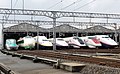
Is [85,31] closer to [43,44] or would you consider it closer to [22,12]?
[43,44]

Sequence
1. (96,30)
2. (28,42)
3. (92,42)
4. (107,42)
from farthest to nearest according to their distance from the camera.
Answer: (96,30), (28,42), (92,42), (107,42)

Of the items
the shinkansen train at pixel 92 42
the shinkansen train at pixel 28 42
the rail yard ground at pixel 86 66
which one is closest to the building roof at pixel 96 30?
the shinkansen train at pixel 28 42

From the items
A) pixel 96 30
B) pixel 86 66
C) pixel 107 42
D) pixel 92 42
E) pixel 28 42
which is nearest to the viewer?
pixel 86 66

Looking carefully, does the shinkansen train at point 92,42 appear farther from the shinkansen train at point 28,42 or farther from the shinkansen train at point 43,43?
the shinkansen train at point 28,42

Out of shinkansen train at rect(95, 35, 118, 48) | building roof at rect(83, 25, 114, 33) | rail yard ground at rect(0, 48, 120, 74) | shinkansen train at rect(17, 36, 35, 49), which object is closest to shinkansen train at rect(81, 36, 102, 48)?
shinkansen train at rect(95, 35, 118, 48)

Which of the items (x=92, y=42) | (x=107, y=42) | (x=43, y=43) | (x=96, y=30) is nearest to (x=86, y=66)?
(x=107, y=42)

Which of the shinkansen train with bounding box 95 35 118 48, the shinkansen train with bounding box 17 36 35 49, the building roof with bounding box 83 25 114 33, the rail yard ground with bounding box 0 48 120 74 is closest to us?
the rail yard ground with bounding box 0 48 120 74

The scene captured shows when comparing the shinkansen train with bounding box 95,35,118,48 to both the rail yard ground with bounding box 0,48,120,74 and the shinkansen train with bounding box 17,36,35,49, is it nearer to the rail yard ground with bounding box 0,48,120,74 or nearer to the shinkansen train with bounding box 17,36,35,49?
the shinkansen train with bounding box 17,36,35,49

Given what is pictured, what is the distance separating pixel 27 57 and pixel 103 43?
3058 centimetres

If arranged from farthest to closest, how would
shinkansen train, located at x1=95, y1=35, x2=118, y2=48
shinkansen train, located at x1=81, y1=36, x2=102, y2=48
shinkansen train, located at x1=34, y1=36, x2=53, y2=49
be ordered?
shinkansen train, located at x1=34, y1=36, x2=53, y2=49 < shinkansen train, located at x1=81, y1=36, x2=102, y2=48 < shinkansen train, located at x1=95, y1=35, x2=118, y2=48

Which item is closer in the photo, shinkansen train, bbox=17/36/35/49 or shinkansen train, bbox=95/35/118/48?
shinkansen train, bbox=95/35/118/48

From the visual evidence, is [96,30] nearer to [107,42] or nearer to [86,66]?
[107,42]

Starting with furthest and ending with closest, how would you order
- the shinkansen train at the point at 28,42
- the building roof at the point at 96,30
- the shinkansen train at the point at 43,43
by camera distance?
the building roof at the point at 96,30 < the shinkansen train at the point at 28,42 < the shinkansen train at the point at 43,43

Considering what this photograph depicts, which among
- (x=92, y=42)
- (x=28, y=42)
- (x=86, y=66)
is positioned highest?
(x=92, y=42)
